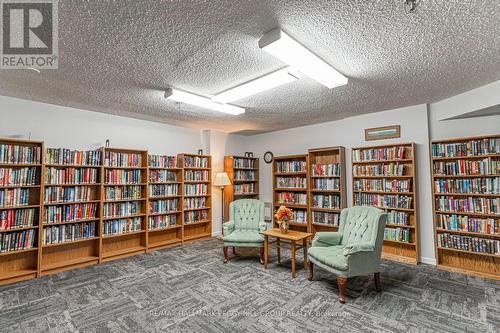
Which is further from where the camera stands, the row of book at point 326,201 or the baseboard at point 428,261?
the row of book at point 326,201

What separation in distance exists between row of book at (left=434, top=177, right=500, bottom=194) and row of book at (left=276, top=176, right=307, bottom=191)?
7.76ft

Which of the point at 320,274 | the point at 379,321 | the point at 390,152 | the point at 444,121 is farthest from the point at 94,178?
the point at 444,121

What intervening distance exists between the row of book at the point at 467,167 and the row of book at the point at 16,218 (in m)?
6.16

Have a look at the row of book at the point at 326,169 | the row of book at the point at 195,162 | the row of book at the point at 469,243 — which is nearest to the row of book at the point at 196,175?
the row of book at the point at 195,162

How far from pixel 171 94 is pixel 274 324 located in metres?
2.97

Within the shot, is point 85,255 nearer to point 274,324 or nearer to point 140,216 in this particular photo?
point 140,216

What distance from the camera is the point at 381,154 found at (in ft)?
14.4

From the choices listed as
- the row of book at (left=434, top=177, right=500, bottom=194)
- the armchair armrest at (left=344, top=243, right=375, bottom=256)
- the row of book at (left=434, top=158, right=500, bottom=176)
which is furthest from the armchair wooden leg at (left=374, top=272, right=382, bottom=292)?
the row of book at (left=434, top=158, right=500, bottom=176)

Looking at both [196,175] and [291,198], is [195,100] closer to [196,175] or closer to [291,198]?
[196,175]

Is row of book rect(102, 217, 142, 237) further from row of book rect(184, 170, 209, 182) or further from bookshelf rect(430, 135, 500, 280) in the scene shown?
bookshelf rect(430, 135, 500, 280)

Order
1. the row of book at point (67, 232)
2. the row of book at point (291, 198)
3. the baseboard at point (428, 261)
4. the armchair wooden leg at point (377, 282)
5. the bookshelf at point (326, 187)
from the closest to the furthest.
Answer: the armchair wooden leg at point (377, 282)
the row of book at point (67, 232)
the baseboard at point (428, 261)
the bookshelf at point (326, 187)
the row of book at point (291, 198)

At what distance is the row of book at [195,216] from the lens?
539cm

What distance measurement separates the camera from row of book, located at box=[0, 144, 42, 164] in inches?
130

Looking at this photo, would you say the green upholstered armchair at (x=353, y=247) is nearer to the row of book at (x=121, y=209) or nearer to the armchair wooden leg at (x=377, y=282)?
the armchair wooden leg at (x=377, y=282)
